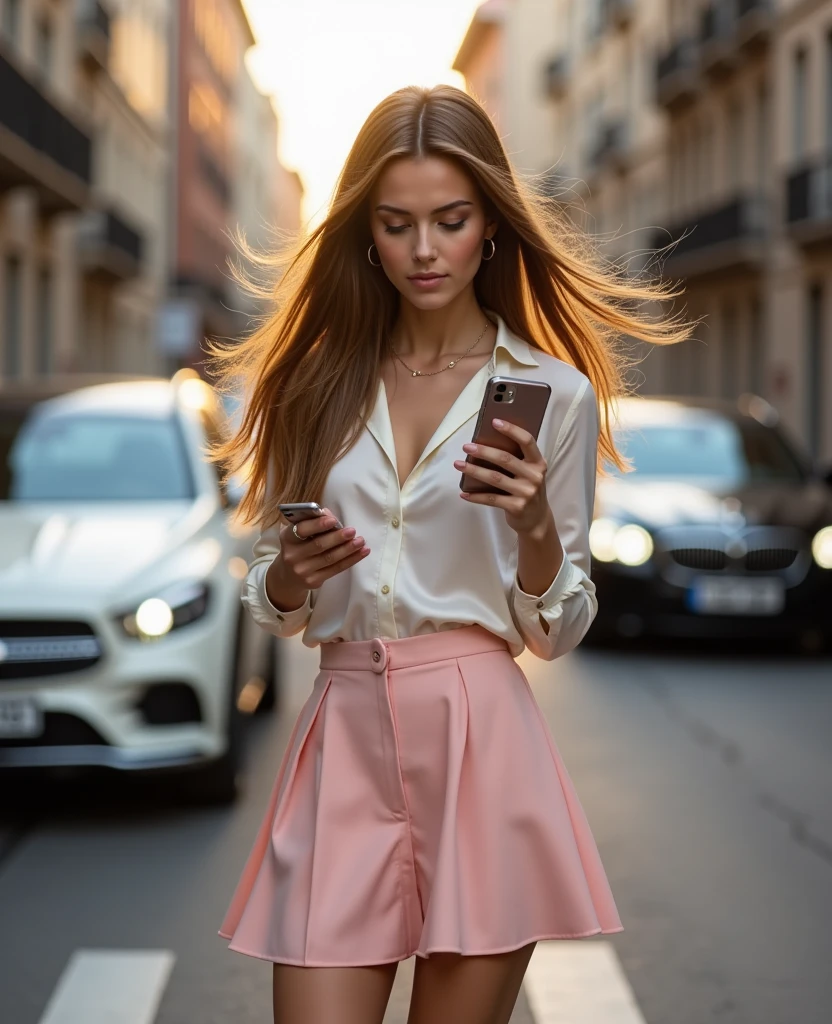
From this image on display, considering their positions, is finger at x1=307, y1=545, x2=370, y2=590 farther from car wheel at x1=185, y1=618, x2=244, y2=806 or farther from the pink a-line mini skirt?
car wheel at x1=185, y1=618, x2=244, y2=806

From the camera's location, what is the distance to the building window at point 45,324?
104ft

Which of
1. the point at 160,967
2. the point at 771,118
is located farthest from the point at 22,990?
the point at 771,118

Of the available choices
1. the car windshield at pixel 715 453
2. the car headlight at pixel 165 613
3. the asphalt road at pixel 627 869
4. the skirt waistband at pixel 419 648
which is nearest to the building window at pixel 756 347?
the car windshield at pixel 715 453

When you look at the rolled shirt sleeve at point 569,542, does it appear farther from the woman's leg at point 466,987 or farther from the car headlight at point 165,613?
the car headlight at point 165,613

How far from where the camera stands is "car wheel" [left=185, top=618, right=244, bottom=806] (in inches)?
261

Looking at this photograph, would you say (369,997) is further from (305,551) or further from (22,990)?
(22,990)

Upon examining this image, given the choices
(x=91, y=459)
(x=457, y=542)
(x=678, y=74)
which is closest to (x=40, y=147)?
(x=678, y=74)

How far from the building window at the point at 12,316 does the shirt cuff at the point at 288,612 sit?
26285 mm

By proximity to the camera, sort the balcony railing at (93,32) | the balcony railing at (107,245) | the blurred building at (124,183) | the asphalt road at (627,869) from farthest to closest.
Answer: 1. the balcony railing at (107,245)
2. the blurred building at (124,183)
3. the balcony railing at (93,32)
4. the asphalt road at (627,869)

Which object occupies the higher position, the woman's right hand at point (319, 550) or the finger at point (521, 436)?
the finger at point (521, 436)

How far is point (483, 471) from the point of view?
8.13 feet

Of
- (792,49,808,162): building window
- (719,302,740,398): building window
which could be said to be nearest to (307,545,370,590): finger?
(792,49,808,162): building window

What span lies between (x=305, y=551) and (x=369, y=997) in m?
0.66

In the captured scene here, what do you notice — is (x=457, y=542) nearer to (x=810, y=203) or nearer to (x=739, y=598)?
(x=739, y=598)
